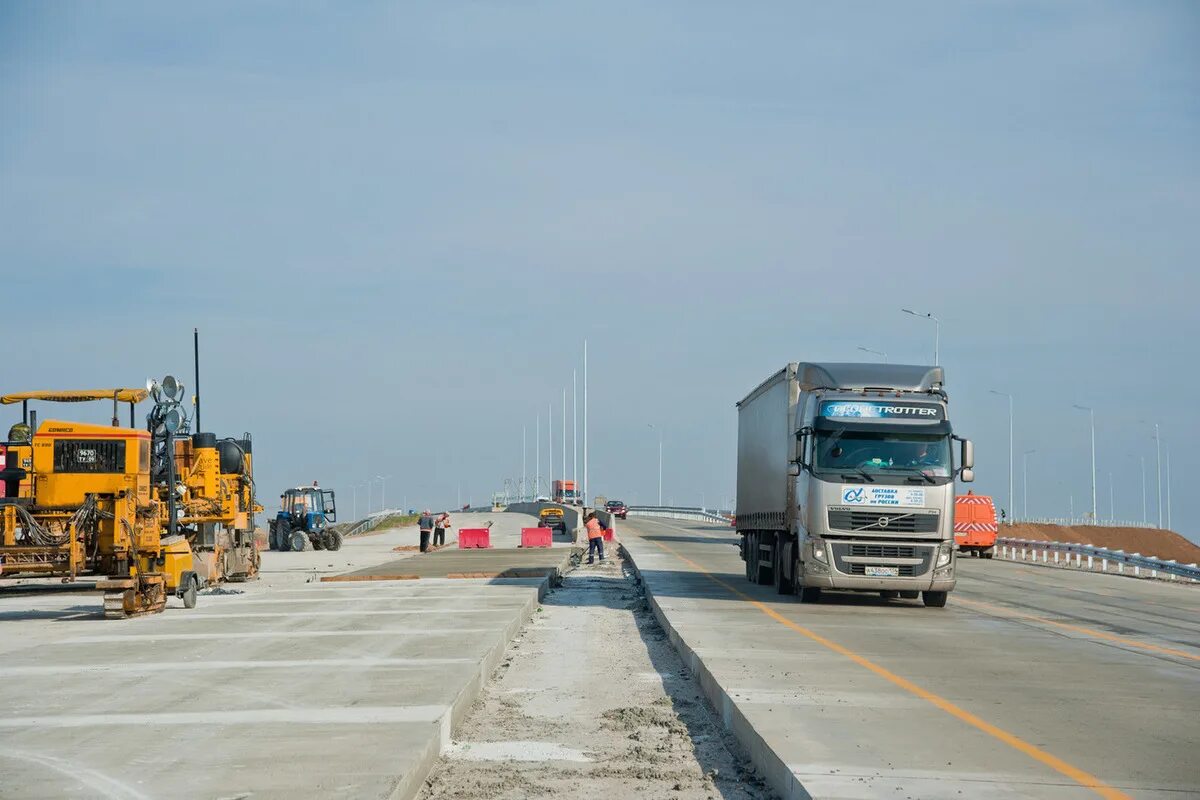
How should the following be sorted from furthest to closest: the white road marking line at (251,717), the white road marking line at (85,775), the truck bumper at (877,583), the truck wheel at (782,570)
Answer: the truck wheel at (782,570) < the truck bumper at (877,583) < the white road marking line at (251,717) < the white road marking line at (85,775)

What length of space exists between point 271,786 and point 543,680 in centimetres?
696

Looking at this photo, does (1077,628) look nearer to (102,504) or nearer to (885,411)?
(885,411)

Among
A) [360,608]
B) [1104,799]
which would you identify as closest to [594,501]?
[360,608]

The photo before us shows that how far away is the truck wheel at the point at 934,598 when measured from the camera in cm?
2438

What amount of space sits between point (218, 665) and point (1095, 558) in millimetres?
36951

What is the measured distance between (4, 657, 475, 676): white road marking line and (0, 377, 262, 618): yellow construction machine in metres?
7.32

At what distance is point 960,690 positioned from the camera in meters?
13.0

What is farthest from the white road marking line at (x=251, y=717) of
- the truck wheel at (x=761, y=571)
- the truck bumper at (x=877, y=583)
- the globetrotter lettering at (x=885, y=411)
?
the truck wheel at (x=761, y=571)

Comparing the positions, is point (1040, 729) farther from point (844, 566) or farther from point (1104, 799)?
point (844, 566)

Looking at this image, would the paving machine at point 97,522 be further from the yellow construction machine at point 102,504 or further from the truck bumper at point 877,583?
the truck bumper at point 877,583

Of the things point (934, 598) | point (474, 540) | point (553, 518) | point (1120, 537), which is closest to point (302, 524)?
point (474, 540)

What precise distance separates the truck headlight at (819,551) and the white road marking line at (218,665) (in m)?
9.22

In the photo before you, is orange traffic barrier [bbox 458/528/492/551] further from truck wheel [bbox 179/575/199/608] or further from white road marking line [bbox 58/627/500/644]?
white road marking line [bbox 58/627/500/644]

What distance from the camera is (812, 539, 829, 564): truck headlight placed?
23172mm
